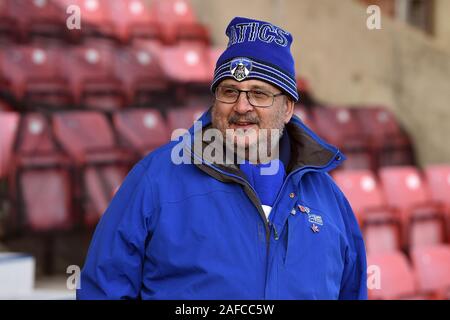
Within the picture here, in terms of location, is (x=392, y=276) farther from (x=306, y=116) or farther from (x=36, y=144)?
(x=36, y=144)

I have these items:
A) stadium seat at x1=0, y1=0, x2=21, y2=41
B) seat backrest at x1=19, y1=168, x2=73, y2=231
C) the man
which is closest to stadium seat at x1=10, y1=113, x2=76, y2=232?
seat backrest at x1=19, y1=168, x2=73, y2=231

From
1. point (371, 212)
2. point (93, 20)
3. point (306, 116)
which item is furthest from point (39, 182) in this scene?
point (93, 20)

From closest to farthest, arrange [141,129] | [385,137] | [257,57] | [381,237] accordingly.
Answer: [257,57], [381,237], [141,129], [385,137]

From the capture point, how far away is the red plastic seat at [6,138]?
287cm

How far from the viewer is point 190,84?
409 cm

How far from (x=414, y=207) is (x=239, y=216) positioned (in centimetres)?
244

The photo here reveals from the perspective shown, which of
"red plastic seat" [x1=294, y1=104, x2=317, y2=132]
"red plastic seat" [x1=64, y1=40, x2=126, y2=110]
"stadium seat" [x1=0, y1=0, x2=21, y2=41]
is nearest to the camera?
"red plastic seat" [x1=64, y1=40, x2=126, y2=110]

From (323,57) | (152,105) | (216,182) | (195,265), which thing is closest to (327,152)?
(216,182)

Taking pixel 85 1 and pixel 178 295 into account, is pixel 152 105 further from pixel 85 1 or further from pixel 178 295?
pixel 178 295

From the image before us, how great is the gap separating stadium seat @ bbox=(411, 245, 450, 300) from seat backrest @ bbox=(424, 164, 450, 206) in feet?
1.58

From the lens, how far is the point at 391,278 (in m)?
2.92

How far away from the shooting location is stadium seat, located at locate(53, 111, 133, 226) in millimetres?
2965

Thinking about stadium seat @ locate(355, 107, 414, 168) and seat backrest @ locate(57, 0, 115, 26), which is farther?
seat backrest @ locate(57, 0, 115, 26)

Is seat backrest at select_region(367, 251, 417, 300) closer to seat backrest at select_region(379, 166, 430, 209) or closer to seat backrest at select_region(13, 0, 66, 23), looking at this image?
seat backrest at select_region(379, 166, 430, 209)
